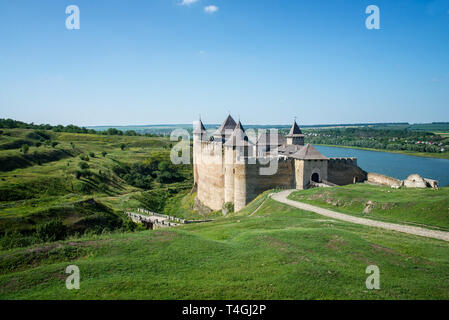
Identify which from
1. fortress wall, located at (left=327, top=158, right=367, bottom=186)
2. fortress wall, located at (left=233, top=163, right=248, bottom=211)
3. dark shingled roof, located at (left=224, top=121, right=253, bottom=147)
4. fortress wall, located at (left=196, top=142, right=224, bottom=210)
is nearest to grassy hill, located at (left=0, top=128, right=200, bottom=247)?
fortress wall, located at (left=196, top=142, right=224, bottom=210)

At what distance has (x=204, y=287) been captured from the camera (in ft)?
21.1

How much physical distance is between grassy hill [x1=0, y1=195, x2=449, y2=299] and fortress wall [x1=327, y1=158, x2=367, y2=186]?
1445 centimetres

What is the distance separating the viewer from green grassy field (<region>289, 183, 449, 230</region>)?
503 inches

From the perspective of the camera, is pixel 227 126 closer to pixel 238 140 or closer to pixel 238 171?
pixel 238 140

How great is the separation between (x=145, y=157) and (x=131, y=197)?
29031 mm

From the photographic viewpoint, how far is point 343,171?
2509 centimetres

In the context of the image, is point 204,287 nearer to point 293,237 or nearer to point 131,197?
point 293,237

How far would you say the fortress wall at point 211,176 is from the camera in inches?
1118

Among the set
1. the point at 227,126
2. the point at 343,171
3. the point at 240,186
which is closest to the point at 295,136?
the point at 227,126

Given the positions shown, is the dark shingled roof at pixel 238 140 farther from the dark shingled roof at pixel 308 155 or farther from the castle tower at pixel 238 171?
the dark shingled roof at pixel 308 155

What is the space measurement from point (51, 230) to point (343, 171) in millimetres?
22384

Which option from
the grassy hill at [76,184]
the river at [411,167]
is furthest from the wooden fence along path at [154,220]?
the river at [411,167]

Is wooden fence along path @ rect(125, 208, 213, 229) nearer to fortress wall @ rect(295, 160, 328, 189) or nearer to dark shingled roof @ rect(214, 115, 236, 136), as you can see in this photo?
fortress wall @ rect(295, 160, 328, 189)

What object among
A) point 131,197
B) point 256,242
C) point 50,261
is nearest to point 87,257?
point 50,261
